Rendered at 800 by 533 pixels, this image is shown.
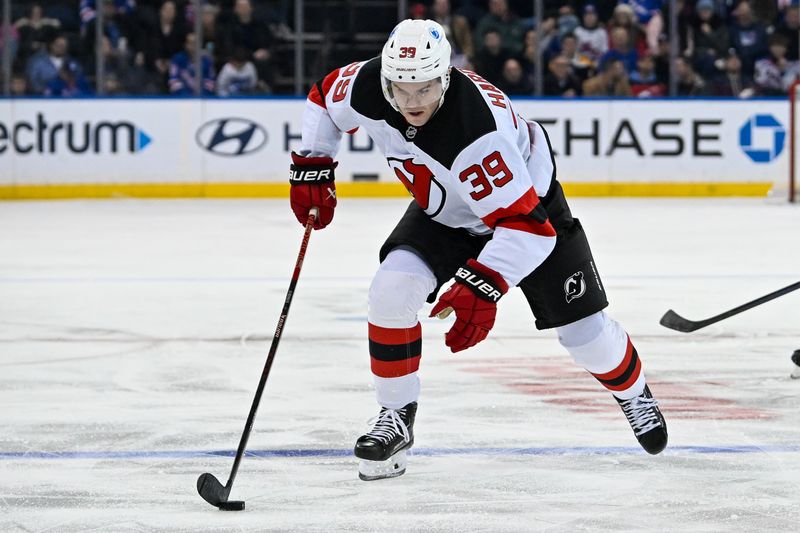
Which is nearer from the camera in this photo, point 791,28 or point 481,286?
point 481,286

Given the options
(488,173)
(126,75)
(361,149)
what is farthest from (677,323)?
(126,75)

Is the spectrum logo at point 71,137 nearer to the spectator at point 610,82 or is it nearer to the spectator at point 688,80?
the spectator at point 610,82

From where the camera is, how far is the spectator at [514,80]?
1363 centimetres

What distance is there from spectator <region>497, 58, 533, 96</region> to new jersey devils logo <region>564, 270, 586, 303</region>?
10126mm

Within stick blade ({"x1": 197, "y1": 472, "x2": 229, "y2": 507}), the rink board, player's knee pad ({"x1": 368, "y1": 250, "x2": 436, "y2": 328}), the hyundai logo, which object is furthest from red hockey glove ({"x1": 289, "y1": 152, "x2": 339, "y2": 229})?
the hyundai logo

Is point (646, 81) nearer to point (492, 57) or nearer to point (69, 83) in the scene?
point (492, 57)

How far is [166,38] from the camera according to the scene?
1348 centimetres

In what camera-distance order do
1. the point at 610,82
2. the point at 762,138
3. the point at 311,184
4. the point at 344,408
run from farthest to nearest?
the point at 610,82 → the point at 762,138 → the point at 344,408 → the point at 311,184

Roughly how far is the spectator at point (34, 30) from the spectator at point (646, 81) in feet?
17.0

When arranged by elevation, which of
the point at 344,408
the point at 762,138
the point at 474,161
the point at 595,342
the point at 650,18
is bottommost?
the point at 762,138

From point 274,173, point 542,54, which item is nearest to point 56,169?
point 274,173

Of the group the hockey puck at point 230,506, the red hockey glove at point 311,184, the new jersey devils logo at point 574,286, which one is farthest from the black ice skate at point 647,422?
the hockey puck at point 230,506

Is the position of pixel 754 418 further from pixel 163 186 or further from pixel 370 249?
pixel 163 186

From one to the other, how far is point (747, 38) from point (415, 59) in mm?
11218
